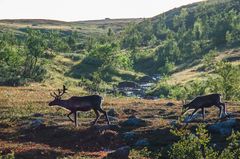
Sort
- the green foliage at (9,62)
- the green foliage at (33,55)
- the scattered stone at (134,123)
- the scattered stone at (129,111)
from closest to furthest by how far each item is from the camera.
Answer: the scattered stone at (134,123) < the scattered stone at (129,111) < the green foliage at (9,62) < the green foliage at (33,55)

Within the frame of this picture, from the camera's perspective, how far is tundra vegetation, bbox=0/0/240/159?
112ft

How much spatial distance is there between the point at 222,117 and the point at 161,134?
641cm

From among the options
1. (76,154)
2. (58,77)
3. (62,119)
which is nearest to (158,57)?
(58,77)

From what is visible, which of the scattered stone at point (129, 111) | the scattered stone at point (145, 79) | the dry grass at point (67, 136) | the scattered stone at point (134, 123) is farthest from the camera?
the scattered stone at point (145, 79)

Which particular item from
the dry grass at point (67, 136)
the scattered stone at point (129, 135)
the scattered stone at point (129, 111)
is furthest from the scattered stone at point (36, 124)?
the scattered stone at point (129, 111)

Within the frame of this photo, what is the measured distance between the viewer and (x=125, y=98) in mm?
85688

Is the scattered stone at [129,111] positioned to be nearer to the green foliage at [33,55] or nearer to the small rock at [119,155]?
the small rock at [119,155]

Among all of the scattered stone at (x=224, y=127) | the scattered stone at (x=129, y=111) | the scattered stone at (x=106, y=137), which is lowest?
the scattered stone at (x=129, y=111)

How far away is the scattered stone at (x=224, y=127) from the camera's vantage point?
35812 millimetres

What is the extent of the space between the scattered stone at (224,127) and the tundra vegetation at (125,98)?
8cm

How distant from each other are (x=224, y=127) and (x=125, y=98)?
4978 cm

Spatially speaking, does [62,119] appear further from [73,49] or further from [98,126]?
[73,49]

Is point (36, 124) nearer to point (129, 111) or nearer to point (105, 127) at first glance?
point (105, 127)

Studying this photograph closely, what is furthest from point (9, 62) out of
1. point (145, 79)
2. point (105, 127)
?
point (105, 127)
